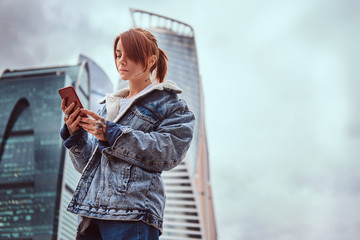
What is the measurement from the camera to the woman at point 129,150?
146cm

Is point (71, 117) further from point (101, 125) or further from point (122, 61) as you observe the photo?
point (122, 61)

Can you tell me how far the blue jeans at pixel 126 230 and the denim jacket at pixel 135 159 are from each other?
3 cm

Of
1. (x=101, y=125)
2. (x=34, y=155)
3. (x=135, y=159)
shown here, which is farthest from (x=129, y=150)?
(x=34, y=155)

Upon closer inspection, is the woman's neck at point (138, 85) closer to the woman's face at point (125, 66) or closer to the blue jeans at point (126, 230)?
the woman's face at point (125, 66)

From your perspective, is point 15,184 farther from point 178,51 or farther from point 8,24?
point 8,24

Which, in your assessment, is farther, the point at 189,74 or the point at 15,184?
the point at 189,74

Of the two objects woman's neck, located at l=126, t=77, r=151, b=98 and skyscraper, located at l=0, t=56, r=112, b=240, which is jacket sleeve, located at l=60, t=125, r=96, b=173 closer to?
woman's neck, located at l=126, t=77, r=151, b=98

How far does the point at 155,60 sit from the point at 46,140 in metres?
41.4

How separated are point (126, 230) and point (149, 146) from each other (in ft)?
1.12

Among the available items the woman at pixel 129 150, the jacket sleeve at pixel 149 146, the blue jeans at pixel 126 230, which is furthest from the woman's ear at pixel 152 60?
the blue jeans at pixel 126 230

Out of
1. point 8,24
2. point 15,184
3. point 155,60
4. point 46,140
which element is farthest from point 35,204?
point 155,60

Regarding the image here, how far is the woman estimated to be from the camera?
1.46m

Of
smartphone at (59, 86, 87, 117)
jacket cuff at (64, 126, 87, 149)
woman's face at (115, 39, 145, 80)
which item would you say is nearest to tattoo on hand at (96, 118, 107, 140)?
smartphone at (59, 86, 87, 117)

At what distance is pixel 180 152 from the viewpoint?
5.29ft
